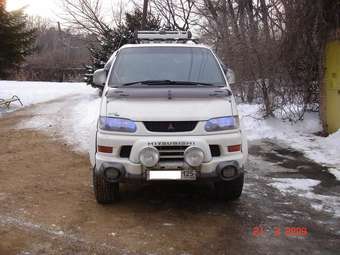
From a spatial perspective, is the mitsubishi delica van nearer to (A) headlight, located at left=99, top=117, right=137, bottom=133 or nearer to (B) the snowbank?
(A) headlight, located at left=99, top=117, right=137, bottom=133

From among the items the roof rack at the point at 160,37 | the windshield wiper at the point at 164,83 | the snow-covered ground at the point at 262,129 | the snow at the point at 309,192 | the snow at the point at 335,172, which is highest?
the roof rack at the point at 160,37

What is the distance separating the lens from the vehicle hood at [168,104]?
5.63 meters

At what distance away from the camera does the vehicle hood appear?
5.63 metres

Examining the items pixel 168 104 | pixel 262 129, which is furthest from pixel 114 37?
pixel 168 104

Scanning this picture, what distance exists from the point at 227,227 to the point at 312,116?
766cm

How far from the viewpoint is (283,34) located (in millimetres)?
11195

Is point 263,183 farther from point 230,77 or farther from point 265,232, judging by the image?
point 265,232
